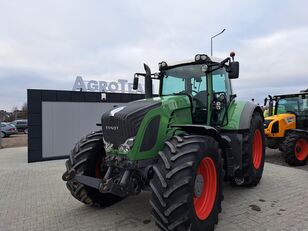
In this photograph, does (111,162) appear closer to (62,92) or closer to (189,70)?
(189,70)

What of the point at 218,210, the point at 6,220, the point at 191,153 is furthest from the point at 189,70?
the point at 6,220

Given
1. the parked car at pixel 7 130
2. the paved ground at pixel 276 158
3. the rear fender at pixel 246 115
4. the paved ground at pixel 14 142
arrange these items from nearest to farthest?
the rear fender at pixel 246 115
the paved ground at pixel 276 158
the paved ground at pixel 14 142
the parked car at pixel 7 130

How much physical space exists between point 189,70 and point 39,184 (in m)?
4.50

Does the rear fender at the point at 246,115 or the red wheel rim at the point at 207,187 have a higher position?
the rear fender at the point at 246,115

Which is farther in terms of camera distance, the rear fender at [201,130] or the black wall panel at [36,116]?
the black wall panel at [36,116]

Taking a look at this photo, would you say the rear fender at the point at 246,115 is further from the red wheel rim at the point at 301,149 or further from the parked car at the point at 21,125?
the parked car at the point at 21,125

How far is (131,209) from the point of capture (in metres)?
4.85

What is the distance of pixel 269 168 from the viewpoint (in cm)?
802

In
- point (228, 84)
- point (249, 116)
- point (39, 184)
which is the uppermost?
point (228, 84)

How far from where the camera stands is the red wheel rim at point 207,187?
3.93 metres

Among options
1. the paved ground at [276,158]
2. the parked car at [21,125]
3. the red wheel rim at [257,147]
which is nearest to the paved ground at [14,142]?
the parked car at [21,125]

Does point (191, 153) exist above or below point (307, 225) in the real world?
above

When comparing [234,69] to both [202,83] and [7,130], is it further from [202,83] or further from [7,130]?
[7,130]

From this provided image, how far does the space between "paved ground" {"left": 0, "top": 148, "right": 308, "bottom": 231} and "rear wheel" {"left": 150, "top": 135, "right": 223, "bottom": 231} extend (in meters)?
0.48
